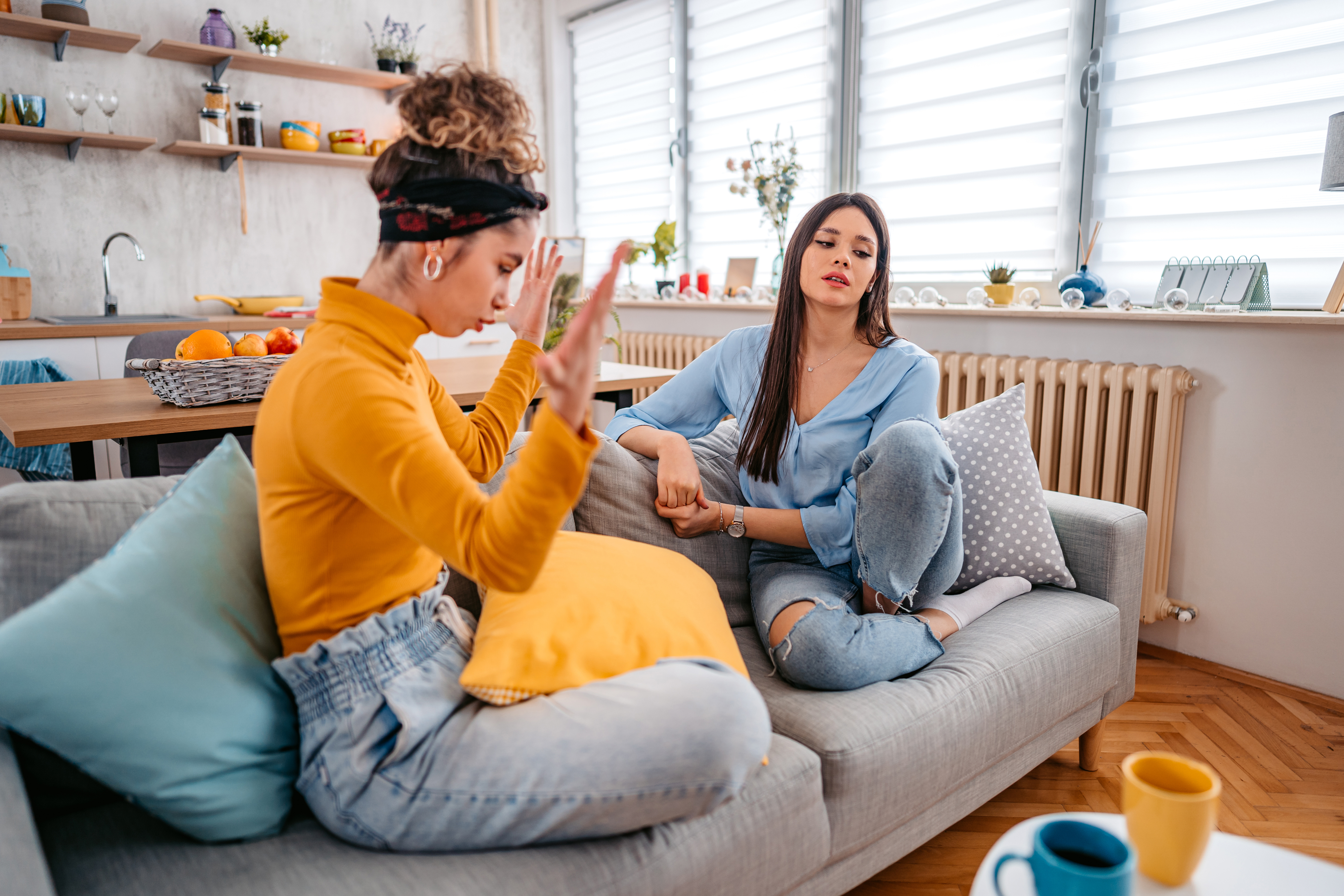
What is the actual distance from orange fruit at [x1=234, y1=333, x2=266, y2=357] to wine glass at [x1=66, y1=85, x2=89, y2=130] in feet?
7.89

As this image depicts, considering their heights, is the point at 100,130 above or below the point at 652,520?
above

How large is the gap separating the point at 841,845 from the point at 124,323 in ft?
11.5

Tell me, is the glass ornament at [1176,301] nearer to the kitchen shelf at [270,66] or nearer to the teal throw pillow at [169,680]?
the teal throw pillow at [169,680]

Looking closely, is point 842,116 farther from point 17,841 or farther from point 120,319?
point 17,841

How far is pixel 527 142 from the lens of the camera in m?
1.00

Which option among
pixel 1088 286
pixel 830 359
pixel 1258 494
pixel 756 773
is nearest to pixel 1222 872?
pixel 756 773

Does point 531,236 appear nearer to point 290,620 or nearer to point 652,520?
point 290,620

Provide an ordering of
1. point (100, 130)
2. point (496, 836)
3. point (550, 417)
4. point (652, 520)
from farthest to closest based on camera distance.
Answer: point (100, 130)
point (652, 520)
point (496, 836)
point (550, 417)

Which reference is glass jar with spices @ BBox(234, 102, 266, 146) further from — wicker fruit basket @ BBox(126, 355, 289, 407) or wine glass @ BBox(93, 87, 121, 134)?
wicker fruit basket @ BBox(126, 355, 289, 407)

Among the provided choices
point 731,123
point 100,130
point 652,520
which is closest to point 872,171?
point 731,123

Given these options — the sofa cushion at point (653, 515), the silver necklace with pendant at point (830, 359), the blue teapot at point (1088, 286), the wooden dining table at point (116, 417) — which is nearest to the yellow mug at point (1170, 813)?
the sofa cushion at point (653, 515)

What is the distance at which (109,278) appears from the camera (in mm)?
3977

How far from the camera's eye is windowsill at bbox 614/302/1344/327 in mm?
2021

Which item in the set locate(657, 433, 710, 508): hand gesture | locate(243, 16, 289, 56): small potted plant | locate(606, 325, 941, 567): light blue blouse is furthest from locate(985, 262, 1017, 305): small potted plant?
locate(243, 16, 289, 56): small potted plant
